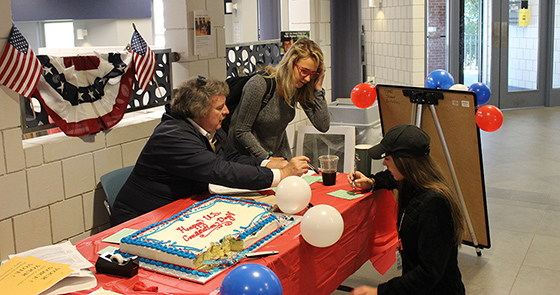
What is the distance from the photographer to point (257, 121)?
338 cm

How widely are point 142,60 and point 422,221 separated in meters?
2.19

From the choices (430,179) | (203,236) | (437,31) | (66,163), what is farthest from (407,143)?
(437,31)

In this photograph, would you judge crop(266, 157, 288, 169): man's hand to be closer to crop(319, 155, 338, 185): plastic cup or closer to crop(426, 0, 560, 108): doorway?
crop(319, 155, 338, 185): plastic cup

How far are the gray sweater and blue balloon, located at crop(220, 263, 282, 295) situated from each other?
172 centimetres

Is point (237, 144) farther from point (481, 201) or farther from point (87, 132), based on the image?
point (481, 201)

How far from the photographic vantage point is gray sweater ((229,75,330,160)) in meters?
3.29

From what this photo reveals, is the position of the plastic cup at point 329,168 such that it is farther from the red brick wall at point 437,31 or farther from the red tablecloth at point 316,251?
the red brick wall at point 437,31

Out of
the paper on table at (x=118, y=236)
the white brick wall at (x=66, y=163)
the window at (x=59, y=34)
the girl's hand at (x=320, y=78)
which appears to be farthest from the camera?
the window at (x=59, y=34)

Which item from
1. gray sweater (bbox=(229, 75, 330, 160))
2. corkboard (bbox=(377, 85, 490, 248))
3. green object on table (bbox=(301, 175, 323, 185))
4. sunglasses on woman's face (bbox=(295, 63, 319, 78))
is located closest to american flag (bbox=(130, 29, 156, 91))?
gray sweater (bbox=(229, 75, 330, 160))

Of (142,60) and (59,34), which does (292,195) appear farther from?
(59,34)

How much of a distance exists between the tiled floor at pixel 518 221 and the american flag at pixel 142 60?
1.84m

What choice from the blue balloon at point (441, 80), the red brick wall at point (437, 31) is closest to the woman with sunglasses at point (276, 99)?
the blue balloon at point (441, 80)

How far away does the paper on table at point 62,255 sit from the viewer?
1869mm

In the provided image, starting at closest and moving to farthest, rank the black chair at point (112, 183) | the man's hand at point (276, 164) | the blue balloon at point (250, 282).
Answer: the blue balloon at point (250, 282), the man's hand at point (276, 164), the black chair at point (112, 183)
